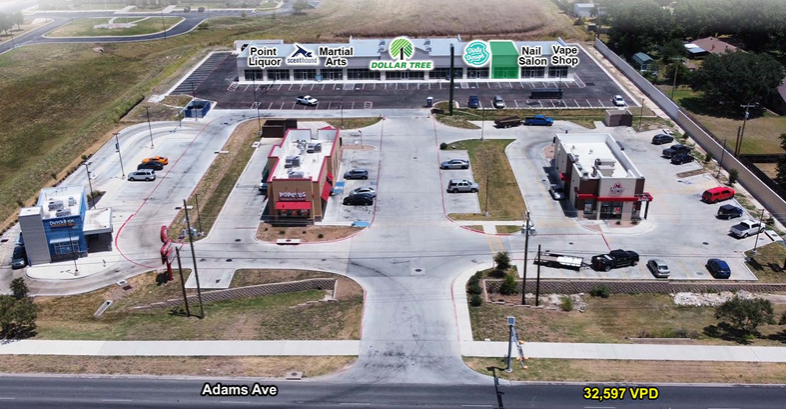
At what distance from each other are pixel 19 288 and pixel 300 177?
29818mm

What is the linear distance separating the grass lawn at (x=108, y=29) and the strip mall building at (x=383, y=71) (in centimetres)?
6765

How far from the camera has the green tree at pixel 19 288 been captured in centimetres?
6072

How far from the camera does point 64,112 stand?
118562 mm

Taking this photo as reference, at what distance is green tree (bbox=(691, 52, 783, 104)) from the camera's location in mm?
106250

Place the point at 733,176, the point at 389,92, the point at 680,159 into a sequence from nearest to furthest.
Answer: the point at 733,176
the point at 680,159
the point at 389,92

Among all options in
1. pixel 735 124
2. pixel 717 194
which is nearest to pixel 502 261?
pixel 717 194

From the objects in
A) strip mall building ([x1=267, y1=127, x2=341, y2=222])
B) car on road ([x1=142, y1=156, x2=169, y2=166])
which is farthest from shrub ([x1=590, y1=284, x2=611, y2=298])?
car on road ([x1=142, y1=156, x2=169, y2=166])

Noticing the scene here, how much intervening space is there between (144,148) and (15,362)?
2078 inches

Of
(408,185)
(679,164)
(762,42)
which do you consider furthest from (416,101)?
(762,42)

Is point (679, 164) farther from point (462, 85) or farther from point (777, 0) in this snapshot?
point (777, 0)

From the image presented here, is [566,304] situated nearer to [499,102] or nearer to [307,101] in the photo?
[499,102]

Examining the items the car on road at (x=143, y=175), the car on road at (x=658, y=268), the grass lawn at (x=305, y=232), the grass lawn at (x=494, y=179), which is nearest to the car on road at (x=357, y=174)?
the grass lawn at (x=305, y=232)

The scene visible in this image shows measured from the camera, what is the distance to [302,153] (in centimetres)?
8494

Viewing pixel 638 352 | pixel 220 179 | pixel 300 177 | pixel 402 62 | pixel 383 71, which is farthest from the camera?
pixel 383 71
